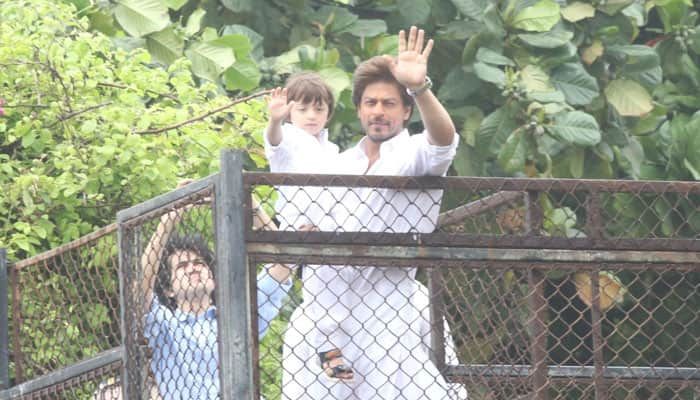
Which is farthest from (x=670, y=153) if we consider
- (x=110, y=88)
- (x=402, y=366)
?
(x=402, y=366)

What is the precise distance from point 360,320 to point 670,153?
5751 millimetres

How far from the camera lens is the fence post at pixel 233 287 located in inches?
231

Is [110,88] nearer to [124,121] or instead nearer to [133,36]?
[124,121]

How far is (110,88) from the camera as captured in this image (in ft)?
28.7

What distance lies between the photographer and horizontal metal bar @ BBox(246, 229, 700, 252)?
6020 millimetres

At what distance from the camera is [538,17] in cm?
1115

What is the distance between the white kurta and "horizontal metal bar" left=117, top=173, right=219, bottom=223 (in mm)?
441

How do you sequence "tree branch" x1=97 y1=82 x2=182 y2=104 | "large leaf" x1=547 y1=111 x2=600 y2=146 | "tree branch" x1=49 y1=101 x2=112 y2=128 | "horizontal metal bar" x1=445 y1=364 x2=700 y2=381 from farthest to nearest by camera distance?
1. "large leaf" x1=547 y1=111 x2=600 y2=146
2. "tree branch" x1=97 y1=82 x2=182 y2=104
3. "tree branch" x1=49 y1=101 x2=112 y2=128
4. "horizontal metal bar" x1=445 y1=364 x2=700 y2=381

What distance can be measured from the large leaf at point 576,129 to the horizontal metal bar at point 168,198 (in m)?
4.83

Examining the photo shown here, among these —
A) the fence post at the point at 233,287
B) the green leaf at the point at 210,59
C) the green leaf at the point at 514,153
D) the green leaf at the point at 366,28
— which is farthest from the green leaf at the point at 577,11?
the fence post at the point at 233,287

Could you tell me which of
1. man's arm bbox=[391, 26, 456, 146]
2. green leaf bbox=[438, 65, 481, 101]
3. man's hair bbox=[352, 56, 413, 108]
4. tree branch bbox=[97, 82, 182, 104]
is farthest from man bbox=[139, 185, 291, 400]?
green leaf bbox=[438, 65, 481, 101]

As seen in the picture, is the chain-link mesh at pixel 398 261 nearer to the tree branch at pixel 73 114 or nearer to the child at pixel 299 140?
the child at pixel 299 140

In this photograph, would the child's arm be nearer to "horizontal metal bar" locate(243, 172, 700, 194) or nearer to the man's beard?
the man's beard

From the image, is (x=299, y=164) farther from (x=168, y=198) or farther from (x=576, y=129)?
(x=576, y=129)
